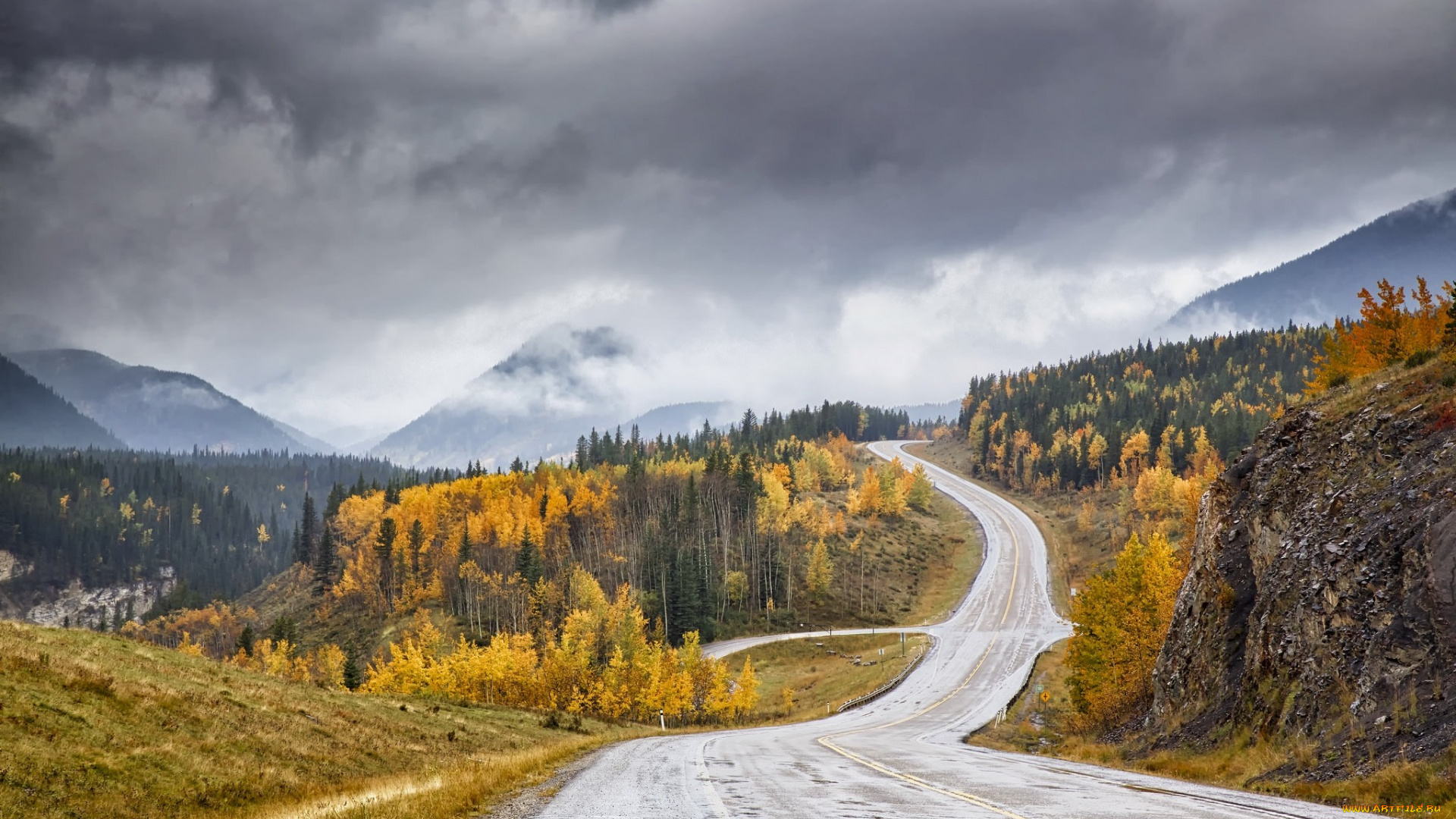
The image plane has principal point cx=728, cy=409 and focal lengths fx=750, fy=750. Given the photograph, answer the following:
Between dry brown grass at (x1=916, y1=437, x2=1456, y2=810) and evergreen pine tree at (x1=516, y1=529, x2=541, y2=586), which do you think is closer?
dry brown grass at (x1=916, y1=437, x2=1456, y2=810)

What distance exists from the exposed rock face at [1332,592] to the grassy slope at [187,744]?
2011 centimetres

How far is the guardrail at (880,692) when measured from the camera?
213 feet

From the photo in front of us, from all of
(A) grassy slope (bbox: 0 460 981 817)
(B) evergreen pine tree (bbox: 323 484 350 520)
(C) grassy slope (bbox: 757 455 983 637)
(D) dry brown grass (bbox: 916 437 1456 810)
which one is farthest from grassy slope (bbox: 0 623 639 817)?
(B) evergreen pine tree (bbox: 323 484 350 520)

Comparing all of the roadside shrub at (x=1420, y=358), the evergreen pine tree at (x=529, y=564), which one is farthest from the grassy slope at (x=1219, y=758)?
the evergreen pine tree at (x=529, y=564)

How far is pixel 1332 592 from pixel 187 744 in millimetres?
29465

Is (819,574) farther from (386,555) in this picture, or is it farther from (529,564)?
(386,555)

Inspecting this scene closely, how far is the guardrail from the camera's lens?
65.1 metres

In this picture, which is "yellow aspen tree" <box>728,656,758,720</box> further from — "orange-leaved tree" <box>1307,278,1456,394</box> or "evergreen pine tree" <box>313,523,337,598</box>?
"evergreen pine tree" <box>313,523,337,598</box>

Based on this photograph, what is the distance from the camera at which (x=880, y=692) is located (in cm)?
6956

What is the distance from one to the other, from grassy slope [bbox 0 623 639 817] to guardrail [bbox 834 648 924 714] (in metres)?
42.0

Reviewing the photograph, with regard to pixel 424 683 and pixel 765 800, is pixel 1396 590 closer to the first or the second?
pixel 765 800

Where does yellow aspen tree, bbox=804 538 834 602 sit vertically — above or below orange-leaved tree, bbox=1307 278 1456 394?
below

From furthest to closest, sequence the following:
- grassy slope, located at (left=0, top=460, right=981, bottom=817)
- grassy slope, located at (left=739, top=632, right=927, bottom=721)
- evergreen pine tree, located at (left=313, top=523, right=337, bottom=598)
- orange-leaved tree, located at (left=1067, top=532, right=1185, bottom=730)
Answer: evergreen pine tree, located at (left=313, top=523, right=337, bottom=598), grassy slope, located at (left=739, top=632, right=927, bottom=721), orange-leaved tree, located at (left=1067, top=532, right=1185, bottom=730), grassy slope, located at (left=0, top=460, right=981, bottom=817)

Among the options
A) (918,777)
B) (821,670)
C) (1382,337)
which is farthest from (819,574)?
(918,777)
